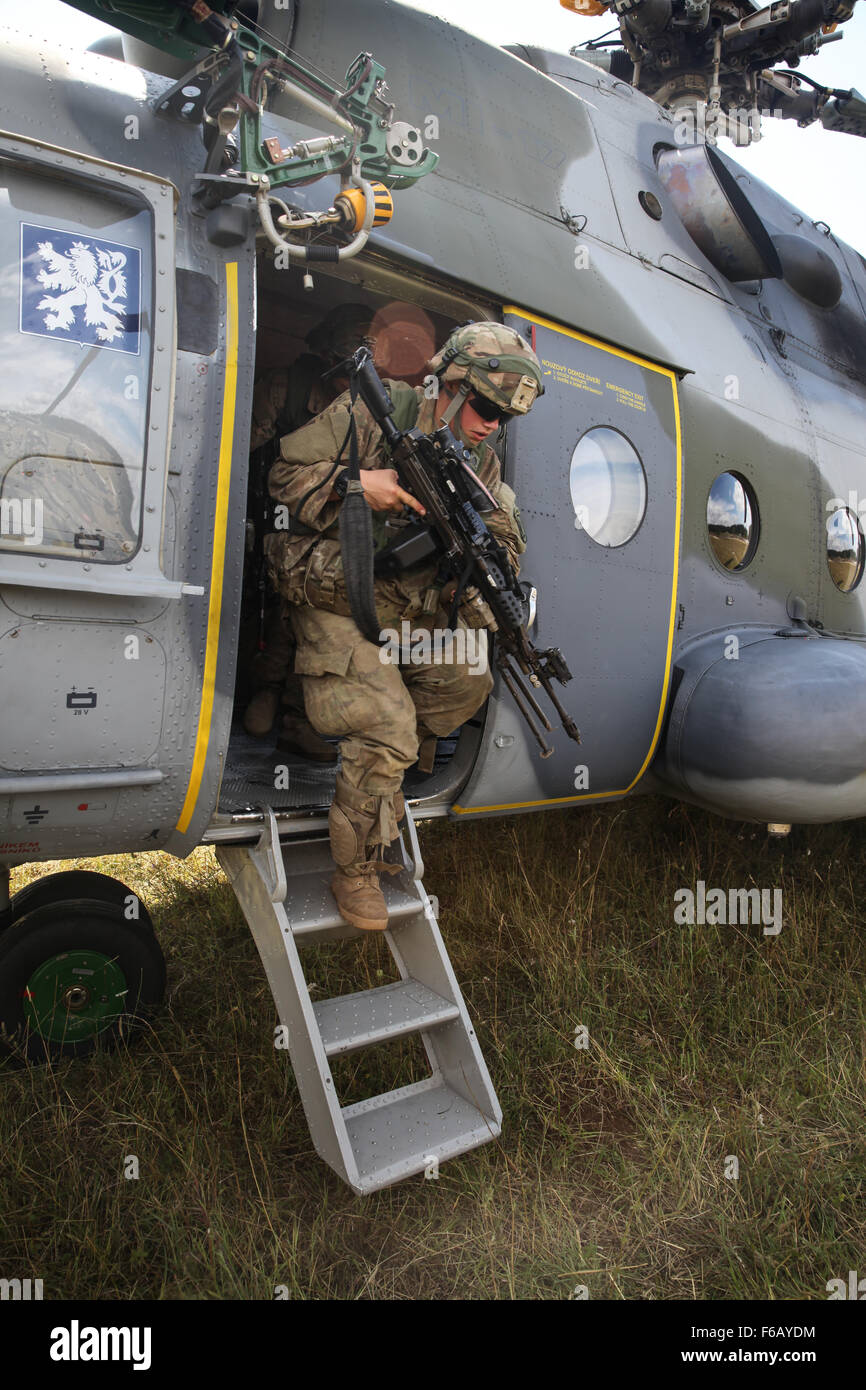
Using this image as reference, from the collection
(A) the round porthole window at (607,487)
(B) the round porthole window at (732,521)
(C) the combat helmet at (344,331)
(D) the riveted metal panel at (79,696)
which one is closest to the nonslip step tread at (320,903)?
(D) the riveted metal panel at (79,696)

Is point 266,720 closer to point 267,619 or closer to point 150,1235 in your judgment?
point 267,619

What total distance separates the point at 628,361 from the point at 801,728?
1868 mm

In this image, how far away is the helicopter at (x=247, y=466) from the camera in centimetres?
271

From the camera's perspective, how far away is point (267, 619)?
4504 millimetres

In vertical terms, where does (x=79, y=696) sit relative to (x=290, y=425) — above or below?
below

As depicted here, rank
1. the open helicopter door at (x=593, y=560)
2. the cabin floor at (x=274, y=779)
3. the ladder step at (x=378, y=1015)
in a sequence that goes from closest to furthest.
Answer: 1. the ladder step at (x=378, y=1015)
2. the cabin floor at (x=274, y=779)
3. the open helicopter door at (x=593, y=560)

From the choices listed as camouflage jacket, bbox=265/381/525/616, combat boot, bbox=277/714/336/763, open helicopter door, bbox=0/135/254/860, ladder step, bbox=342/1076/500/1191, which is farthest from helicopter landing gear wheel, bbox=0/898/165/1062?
camouflage jacket, bbox=265/381/525/616

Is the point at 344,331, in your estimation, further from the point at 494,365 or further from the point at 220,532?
the point at 220,532

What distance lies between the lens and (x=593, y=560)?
4066 mm

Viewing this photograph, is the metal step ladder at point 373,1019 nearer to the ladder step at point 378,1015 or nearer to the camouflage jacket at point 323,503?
the ladder step at point 378,1015

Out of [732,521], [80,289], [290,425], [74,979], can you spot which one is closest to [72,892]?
[74,979]

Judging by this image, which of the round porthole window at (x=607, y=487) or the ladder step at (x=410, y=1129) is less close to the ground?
the round porthole window at (x=607, y=487)

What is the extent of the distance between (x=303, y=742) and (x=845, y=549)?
11.7ft

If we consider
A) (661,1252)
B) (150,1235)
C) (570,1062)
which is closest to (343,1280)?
(150,1235)
